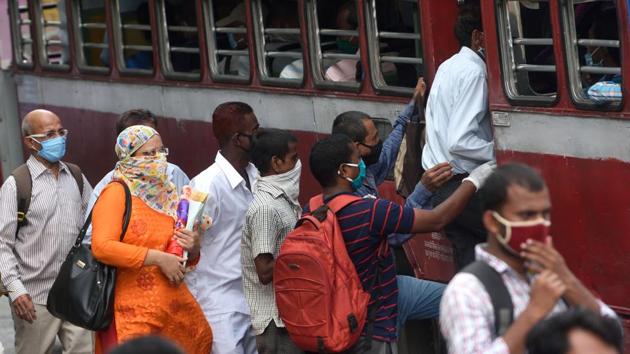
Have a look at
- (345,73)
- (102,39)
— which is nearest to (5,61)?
(102,39)

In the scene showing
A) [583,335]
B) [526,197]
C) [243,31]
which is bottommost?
[583,335]

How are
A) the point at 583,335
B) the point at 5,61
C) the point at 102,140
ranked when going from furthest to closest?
1. the point at 5,61
2. the point at 102,140
3. the point at 583,335

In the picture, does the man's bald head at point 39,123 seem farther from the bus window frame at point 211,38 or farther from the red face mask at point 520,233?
the red face mask at point 520,233

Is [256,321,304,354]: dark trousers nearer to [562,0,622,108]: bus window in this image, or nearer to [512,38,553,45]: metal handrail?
[562,0,622,108]: bus window

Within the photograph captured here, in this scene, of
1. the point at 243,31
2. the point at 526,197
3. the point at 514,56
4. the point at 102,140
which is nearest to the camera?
the point at 526,197

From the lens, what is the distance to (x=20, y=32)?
13336mm

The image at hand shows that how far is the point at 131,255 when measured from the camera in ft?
21.0

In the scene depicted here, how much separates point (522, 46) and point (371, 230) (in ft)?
5.78

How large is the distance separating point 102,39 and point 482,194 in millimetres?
8506

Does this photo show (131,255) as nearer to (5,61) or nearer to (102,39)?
(102,39)

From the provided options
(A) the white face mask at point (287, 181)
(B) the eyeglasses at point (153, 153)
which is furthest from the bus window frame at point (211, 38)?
(A) the white face mask at point (287, 181)

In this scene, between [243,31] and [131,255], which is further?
[243,31]

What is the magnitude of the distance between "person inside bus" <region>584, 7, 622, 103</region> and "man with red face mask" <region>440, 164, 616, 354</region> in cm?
237

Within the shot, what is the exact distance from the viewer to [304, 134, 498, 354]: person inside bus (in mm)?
5840
